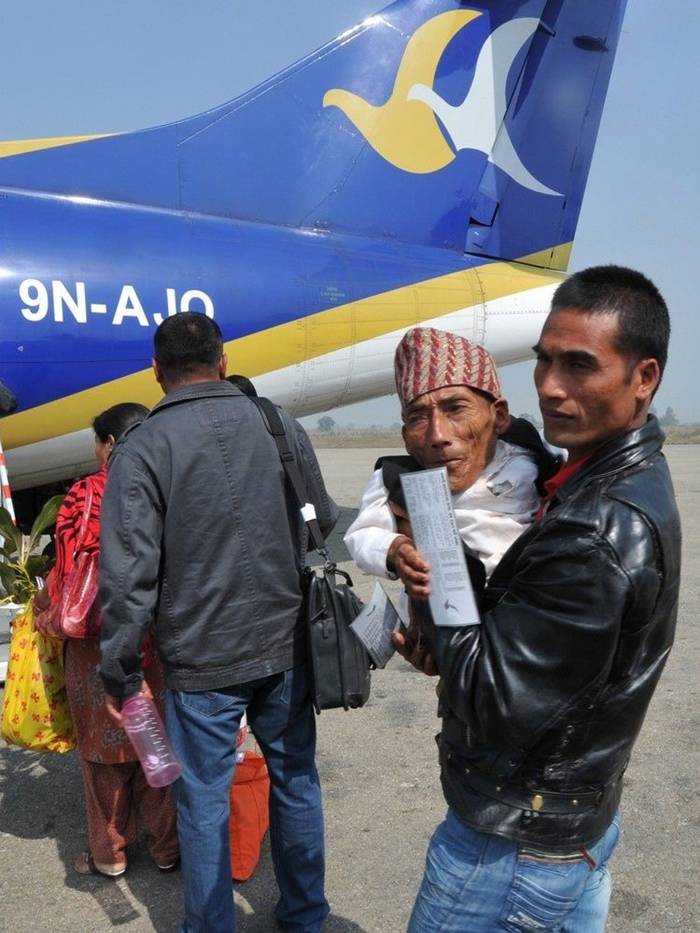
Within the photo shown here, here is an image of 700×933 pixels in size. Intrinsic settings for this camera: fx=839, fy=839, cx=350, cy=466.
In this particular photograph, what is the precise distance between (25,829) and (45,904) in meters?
0.54

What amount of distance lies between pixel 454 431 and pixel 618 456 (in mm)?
322

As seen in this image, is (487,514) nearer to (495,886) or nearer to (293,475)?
(495,886)

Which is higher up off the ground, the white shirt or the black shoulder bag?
the white shirt

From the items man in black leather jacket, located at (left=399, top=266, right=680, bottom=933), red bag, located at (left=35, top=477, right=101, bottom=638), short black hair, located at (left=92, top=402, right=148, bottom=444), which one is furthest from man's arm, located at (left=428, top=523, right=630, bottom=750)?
short black hair, located at (left=92, top=402, right=148, bottom=444)

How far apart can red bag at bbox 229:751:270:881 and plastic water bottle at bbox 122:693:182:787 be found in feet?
1.73

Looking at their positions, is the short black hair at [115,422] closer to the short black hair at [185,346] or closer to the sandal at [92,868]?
the short black hair at [185,346]

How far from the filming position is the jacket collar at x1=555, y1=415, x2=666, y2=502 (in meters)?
1.34

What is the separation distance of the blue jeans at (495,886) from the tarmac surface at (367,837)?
131cm

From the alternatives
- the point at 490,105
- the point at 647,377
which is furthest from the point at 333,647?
the point at 490,105

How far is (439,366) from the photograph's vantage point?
1.60m

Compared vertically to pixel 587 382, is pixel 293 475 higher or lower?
lower

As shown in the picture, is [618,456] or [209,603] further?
[209,603]

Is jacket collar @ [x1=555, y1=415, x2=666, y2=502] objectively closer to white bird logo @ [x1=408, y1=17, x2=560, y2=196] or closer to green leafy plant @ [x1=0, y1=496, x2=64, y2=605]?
green leafy plant @ [x1=0, y1=496, x2=64, y2=605]

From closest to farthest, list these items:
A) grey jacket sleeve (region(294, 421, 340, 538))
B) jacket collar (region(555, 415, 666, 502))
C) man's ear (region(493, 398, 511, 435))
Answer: jacket collar (region(555, 415, 666, 502))
man's ear (region(493, 398, 511, 435))
grey jacket sleeve (region(294, 421, 340, 538))
